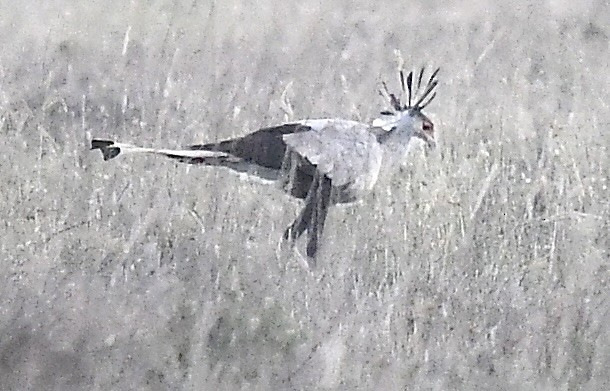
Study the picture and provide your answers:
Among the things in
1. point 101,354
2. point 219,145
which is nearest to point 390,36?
point 219,145

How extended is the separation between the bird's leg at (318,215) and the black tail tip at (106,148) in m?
0.35

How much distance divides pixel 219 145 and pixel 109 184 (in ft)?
0.66

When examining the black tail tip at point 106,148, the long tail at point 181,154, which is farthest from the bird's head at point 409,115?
the black tail tip at point 106,148

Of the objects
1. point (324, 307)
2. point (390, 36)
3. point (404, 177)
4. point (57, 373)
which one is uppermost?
point (390, 36)

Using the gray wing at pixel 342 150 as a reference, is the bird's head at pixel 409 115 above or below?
above

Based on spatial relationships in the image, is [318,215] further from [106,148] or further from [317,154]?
[106,148]

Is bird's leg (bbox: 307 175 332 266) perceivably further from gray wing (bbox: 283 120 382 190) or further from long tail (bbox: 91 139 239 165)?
long tail (bbox: 91 139 239 165)

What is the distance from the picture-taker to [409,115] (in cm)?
132

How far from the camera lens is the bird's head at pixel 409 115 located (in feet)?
4.31

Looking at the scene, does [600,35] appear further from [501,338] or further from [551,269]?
[501,338]

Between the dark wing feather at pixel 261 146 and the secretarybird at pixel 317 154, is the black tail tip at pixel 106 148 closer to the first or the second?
the secretarybird at pixel 317 154

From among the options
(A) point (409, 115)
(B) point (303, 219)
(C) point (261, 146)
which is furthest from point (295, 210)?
(A) point (409, 115)

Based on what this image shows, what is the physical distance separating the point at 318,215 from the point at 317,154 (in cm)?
11

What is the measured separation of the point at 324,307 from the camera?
1.28m
